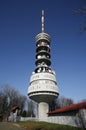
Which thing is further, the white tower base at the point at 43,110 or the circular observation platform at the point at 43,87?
the white tower base at the point at 43,110

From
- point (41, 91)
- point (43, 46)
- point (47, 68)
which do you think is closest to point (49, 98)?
point (41, 91)

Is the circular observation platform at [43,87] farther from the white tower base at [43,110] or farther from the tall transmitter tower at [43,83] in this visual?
the white tower base at [43,110]

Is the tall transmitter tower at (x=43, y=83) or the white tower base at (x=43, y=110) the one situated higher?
the tall transmitter tower at (x=43, y=83)

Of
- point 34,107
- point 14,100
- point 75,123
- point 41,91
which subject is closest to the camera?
point 75,123

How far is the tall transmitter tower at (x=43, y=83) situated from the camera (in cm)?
6146

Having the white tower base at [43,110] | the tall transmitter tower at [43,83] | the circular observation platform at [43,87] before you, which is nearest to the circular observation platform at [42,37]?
the tall transmitter tower at [43,83]

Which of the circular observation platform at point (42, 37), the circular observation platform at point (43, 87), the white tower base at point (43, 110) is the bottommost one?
the white tower base at point (43, 110)

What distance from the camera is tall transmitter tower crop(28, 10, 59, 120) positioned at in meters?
61.5

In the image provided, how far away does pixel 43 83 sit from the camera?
62.3m

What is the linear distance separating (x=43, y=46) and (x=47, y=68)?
8.55 m

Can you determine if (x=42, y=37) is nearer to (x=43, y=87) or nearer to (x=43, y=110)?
(x=43, y=87)

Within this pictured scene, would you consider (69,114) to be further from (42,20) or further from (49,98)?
(42,20)

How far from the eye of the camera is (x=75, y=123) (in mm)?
28125

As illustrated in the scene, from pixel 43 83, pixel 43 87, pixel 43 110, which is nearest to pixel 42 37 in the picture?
pixel 43 83
